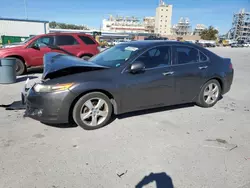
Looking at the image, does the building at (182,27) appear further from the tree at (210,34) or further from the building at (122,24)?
the tree at (210,34)

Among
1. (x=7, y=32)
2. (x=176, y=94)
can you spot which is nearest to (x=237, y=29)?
(x=7, y=32)

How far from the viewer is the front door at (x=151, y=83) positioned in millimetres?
3719

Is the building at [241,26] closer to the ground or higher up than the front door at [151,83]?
higher up

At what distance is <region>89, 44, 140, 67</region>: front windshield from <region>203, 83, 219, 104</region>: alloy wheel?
2077 mm

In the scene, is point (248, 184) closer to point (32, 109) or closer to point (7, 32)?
point (32, 109)

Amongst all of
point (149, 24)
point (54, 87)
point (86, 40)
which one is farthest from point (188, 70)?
point (149, 24)

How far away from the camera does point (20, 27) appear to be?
2912 centimetres

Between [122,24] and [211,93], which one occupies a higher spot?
[122,24]

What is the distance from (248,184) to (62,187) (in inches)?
85.2

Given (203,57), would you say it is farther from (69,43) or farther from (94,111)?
(69,43)

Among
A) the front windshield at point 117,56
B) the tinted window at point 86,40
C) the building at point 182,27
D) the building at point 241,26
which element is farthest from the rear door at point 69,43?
the building at point 182,27

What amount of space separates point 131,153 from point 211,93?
2.94 m

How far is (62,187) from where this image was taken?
7.37ft

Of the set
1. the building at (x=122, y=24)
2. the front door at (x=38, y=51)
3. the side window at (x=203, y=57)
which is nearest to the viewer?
the side window at (x=203, y=57)
